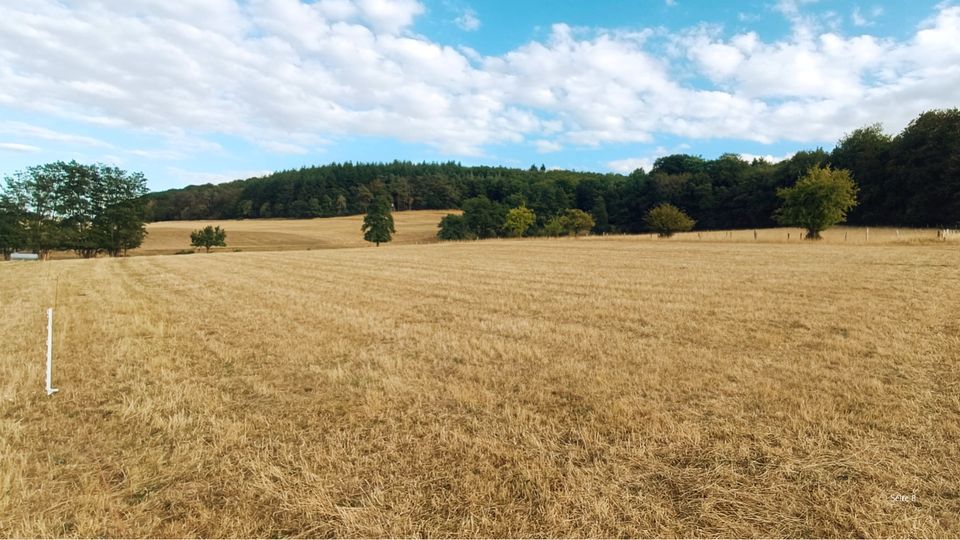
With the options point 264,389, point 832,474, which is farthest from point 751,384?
point 264,389

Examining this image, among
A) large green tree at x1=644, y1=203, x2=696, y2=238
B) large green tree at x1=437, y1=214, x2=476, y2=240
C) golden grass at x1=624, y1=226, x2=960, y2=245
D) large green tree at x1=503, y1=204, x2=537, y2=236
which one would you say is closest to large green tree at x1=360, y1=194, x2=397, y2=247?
large green tree at x1=437, y1=214, x2=476, y2=240

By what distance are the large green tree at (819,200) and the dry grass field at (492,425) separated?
43248 mm

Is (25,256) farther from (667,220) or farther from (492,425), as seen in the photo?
(667,220)

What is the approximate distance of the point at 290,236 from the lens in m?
80.6

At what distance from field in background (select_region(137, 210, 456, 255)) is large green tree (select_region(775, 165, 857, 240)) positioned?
5859 centimetres

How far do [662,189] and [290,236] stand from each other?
78.2 m

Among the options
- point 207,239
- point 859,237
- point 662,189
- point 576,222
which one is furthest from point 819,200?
point 207,239

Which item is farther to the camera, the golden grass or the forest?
the forest

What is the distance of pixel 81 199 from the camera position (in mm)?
55094

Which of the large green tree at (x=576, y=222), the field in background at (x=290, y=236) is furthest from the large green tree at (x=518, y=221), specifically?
the field in background at (x=290, y=236)

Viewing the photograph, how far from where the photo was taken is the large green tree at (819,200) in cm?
4459

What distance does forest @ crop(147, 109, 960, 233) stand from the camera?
195 feet

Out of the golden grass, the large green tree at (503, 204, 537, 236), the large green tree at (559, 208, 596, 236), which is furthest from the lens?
the large green tree at (503, 204, 537, 236)

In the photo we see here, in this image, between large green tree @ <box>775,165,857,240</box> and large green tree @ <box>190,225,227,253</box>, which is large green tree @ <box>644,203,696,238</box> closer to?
large green tree @ <box>775,165,857,240</box>
